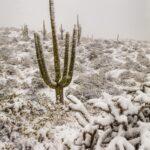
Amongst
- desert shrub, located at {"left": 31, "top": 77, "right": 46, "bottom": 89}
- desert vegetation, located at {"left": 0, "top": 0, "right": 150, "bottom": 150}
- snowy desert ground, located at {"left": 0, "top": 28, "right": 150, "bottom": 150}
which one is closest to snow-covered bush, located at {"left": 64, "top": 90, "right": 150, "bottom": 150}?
desert vegetation, located at {"left": 0, "top": 0, "right": 150, "bottom": 150}

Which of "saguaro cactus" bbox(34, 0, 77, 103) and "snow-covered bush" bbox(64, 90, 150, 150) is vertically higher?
"snow-covered bush" bbox(64, 90, 150, 150)

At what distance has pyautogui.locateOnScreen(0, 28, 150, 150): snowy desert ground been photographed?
6.98m

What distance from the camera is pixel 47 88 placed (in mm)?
11594

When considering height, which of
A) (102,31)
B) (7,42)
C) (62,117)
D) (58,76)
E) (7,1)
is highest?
(58,76)

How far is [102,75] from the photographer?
14.1 meters

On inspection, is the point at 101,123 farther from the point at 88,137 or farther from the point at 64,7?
the point at 64,7

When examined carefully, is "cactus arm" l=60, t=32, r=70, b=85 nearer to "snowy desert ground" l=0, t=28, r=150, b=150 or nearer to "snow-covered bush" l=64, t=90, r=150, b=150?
"snowy desert ground" l=0, t=28, r=150, b=150

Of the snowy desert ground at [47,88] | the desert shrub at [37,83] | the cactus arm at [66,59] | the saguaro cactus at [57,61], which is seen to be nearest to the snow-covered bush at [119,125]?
the snowy desert ground at [47,88]

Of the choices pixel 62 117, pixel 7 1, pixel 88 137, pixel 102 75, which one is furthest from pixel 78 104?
pixel 7 1

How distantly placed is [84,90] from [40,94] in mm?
1787

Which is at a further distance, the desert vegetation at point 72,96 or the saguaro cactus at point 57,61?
the saguaro cactus at point 57,61

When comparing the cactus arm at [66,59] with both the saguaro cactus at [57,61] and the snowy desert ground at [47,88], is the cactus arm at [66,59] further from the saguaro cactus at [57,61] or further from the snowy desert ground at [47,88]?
the snowy desert ground at [47,88]

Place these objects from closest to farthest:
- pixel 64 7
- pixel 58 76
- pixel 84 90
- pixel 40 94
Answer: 1. pixel 58 76
2. pixel 40 94
3. pixel 84 90
4. pixel 64 7

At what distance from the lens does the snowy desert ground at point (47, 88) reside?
6.98 m
